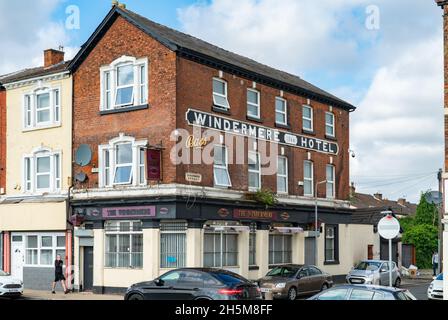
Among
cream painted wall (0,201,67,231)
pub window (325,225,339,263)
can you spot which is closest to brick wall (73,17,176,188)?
cream painted wall (0,201,67,231)

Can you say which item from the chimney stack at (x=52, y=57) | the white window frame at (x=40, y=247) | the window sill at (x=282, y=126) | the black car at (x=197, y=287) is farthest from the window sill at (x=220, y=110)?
the black car at (x=197, y=287)

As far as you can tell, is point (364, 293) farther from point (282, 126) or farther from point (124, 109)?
point (282, 126)

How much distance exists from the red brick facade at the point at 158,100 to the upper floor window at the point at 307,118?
232 cm

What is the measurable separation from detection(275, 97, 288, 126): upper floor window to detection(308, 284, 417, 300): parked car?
2073cm

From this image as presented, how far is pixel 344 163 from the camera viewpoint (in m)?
39.0

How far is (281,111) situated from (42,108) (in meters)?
12.1

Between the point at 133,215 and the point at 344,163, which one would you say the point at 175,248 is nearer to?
the point at 133,215

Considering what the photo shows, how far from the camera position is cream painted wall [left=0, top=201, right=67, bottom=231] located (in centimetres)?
3070

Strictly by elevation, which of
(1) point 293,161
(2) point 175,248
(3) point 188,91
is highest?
(3) point 188,91

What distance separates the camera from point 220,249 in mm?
29906

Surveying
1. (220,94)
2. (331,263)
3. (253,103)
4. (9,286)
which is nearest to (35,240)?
(9,286)

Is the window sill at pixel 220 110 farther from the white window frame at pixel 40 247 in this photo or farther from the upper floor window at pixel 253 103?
the white window frame at pixel 40 247

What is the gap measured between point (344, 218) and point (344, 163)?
3.26m
